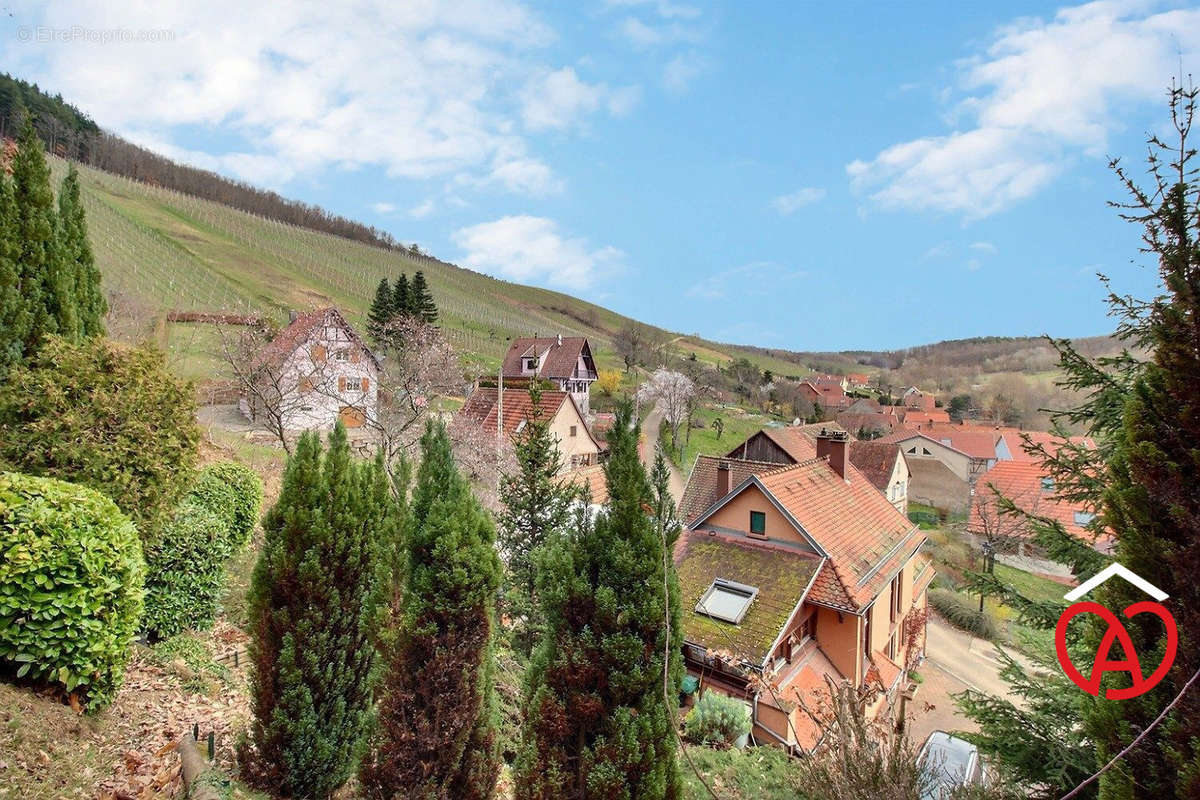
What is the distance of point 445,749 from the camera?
5.17 m

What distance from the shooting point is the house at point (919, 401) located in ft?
268

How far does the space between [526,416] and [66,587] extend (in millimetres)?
16564

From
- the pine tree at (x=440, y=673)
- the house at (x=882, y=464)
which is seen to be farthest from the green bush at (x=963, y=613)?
the pine tree at (x=440, y=673)

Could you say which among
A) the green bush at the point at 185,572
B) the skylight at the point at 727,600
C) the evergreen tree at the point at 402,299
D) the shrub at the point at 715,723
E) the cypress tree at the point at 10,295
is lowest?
the shrub at the point at 715,723

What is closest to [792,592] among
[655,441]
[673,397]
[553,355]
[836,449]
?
[836,449]

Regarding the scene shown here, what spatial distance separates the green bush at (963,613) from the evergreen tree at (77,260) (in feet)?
92.5

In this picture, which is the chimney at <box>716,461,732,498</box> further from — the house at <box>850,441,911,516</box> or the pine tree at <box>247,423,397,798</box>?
the house at <box>850,441,911,516</box>

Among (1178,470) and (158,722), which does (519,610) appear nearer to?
(158,722)

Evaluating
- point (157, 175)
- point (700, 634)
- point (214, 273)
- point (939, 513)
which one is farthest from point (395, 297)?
point (157, 175)

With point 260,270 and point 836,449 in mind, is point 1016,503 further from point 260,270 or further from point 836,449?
point 260,270

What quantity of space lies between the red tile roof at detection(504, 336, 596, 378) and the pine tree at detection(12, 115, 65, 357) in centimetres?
3616

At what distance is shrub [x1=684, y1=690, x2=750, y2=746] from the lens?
9.80 meters

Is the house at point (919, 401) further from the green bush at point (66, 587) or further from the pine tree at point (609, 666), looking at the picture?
the green bush at point (66, 587)

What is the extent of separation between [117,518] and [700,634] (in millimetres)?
11333
